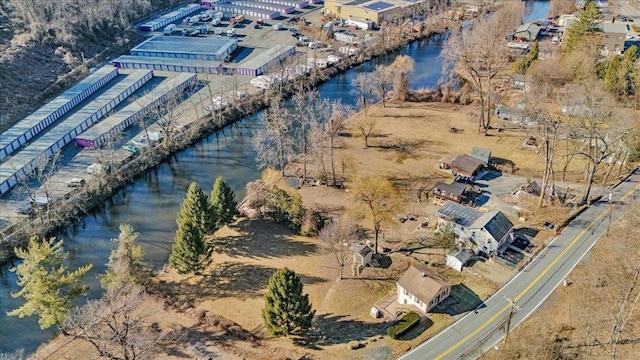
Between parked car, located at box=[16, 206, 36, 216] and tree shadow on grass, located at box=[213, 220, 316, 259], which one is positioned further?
parked car, located at box=[16, 206, 36, 216]

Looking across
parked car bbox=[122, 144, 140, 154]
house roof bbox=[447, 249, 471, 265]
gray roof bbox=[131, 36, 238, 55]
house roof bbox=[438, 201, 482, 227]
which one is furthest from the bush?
gray roof bbox=[131, 36, 238, 55]

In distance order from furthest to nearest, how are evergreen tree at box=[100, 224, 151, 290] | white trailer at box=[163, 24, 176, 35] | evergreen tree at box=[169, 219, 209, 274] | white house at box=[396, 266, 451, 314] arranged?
white trailer at box=[163, 24, 176, 35] < evergreen tree at box=[169, 219, 209, 274] < evergreen tree at box=[100, 224, 151, 290] < white house at box=[396, 266, 451, 314]

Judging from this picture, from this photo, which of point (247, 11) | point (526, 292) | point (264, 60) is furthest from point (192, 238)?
point (247, 11)

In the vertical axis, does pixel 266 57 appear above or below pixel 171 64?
above

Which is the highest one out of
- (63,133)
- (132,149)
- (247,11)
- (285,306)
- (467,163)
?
(247,11)

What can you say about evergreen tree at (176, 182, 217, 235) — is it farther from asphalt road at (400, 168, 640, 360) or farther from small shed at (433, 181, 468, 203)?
small shed at (433, 181, 468, 203)

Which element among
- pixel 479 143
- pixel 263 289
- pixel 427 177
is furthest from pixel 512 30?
pixel 263 289

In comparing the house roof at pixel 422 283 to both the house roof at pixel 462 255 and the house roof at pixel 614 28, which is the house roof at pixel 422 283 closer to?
the house roof at pixel 462 255

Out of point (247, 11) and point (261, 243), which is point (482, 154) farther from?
point (247, 11)
